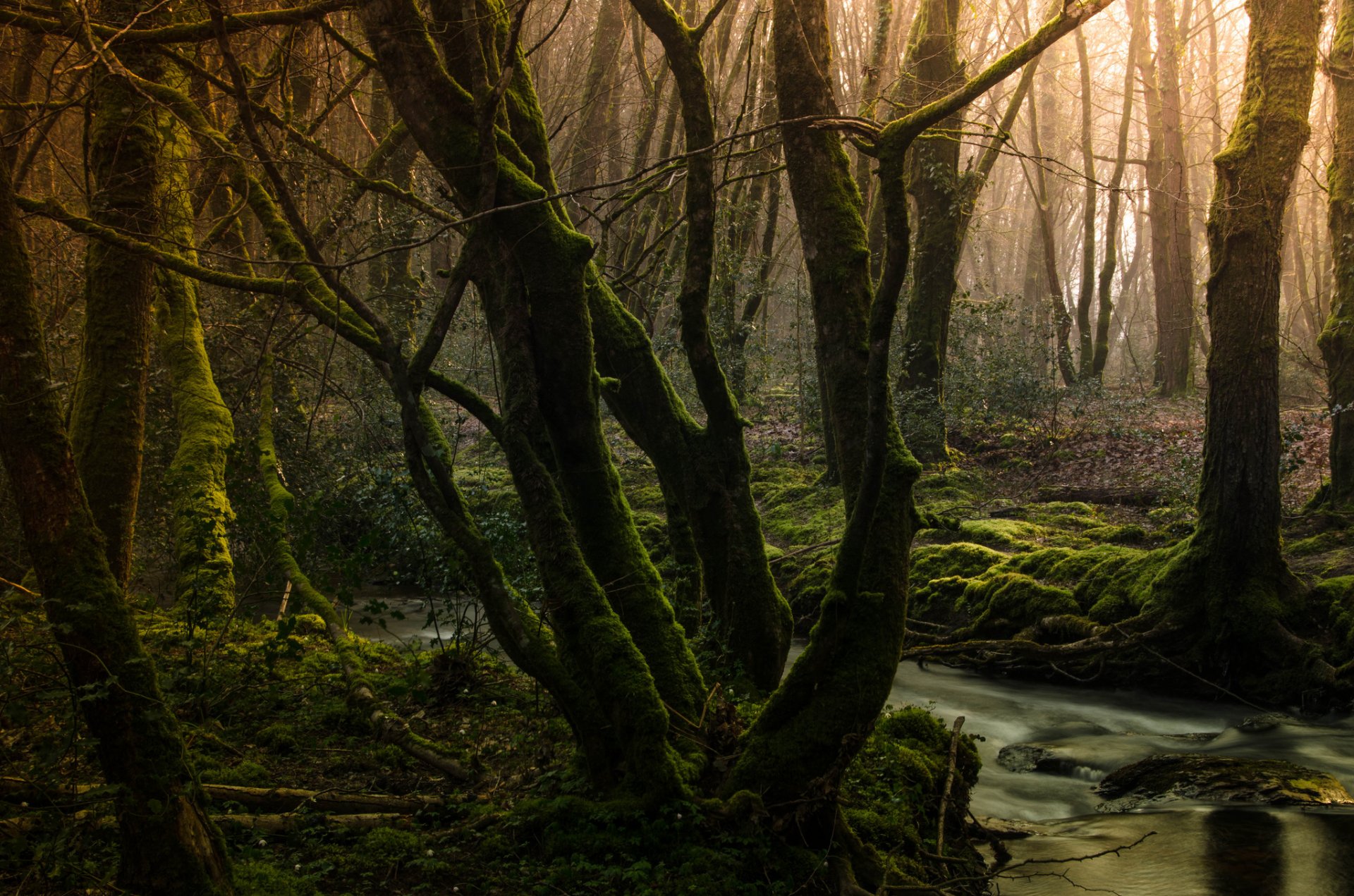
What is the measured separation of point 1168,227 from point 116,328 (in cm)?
Result: 2291

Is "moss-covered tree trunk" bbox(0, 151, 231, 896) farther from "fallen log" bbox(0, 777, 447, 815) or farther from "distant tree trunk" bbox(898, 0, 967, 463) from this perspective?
"distant tree trunk" bbox(898, 0, 967, 463)

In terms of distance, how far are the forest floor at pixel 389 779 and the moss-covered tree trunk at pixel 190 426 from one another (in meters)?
0.44

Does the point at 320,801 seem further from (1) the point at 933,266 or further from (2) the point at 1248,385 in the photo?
(1) the point at 933,266

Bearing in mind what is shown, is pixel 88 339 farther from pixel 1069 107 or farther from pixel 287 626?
pixel 1069 107

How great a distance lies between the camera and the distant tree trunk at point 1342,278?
391 inches

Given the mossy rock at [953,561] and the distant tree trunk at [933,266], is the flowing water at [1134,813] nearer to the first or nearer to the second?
the mossy rock at [953,561]

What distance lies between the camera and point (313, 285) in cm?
545

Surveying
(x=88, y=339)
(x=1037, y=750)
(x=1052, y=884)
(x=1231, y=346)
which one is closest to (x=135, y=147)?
(x=88, y=339)

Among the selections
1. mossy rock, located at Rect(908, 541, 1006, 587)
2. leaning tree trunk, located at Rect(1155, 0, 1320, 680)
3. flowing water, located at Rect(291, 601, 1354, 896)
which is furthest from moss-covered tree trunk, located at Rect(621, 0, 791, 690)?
mossy rock, located at Rect(908, 541, 1006, 587)

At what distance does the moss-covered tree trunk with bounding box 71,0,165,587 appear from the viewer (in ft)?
20.8

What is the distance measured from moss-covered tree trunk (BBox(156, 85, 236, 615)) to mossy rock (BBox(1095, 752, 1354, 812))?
22.4 ft

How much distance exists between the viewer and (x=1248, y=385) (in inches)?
305

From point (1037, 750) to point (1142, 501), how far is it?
678cm

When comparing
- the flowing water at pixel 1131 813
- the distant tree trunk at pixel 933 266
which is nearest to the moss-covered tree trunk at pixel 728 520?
the flowing water at pixel 1131 813
